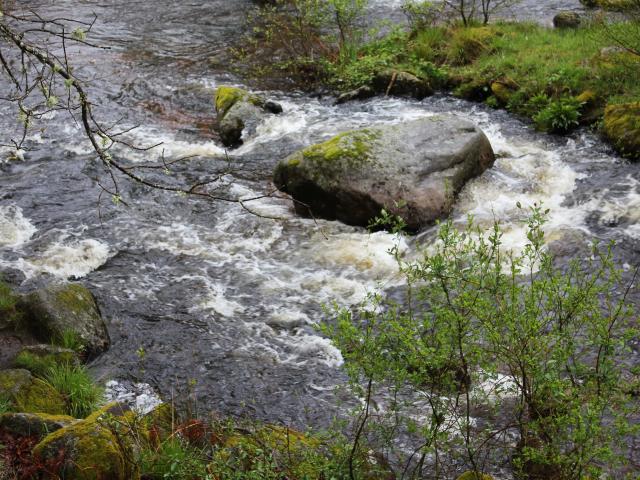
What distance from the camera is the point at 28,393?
218 inches

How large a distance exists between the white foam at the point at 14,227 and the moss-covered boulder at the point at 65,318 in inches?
77.9

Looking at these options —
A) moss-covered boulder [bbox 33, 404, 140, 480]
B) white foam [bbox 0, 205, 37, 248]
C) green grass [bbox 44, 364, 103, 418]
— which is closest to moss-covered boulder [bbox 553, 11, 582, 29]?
white foam [bbox 0, 205, 37, 248]

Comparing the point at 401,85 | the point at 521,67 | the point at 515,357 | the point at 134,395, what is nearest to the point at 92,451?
the point at 134,395

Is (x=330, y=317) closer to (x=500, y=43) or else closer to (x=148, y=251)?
(x=148, y=251)

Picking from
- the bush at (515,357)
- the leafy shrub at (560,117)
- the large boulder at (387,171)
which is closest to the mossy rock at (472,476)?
the bush at (515,357)

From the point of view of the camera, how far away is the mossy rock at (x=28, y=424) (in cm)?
467

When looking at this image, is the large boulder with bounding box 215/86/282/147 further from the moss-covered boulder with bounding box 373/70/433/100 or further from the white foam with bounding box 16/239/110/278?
the white foam with bounding box 16/239/110/278

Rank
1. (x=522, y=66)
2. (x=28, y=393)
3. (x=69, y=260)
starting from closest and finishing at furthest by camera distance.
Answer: (x=28, y=393), (x=69, y=260), (x=522, y=66)

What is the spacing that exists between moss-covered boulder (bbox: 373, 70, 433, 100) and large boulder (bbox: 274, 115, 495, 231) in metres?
3.13

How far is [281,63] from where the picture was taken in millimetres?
14602

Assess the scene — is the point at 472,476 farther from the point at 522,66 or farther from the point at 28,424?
the point at 522,66

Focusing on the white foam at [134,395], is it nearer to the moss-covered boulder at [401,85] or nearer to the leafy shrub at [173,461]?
the leafy shrub at [173,461]

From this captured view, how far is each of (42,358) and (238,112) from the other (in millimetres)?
6783

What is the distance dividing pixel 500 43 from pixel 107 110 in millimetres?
7728
